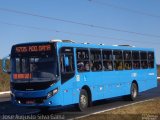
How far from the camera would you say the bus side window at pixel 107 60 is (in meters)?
21.2

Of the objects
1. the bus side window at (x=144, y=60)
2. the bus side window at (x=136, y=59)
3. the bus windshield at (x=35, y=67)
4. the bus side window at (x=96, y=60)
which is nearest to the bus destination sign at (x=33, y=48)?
the bus windshield at (x=35, y=67)

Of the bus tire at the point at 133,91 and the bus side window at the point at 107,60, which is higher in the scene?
the bus side window at the point at 107,60

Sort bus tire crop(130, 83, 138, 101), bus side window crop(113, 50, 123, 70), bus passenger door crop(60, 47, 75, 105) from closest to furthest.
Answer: bus passenger door crop(60, 47, 75, 105) → bus side window crop(113, 50, 123, 70) → bus tire crop(130, 83, 138, 101)

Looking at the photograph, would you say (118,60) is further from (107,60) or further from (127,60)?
(107,60)

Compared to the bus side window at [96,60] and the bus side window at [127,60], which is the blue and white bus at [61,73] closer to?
the bus side window at [96,60]

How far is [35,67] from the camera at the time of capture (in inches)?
679

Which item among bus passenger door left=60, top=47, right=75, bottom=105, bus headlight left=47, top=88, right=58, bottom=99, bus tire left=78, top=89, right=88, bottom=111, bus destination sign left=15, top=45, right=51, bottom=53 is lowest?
bus tire left=78, top=89, right=88, bottom=111

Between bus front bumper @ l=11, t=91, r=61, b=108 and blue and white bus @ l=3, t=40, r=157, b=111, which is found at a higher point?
blue and white bus @ l=3, t=40, r=157, b=111

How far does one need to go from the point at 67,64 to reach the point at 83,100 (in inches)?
→ 85.5

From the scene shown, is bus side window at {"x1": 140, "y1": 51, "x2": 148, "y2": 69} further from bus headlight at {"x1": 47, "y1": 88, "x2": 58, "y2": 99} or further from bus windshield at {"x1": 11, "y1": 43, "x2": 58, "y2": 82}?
bus headlight at {"x1": 47, "y1": 88, "x2": 58, "y2": 99}

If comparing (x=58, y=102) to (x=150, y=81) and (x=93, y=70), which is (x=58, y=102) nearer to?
(x=93, y=70)

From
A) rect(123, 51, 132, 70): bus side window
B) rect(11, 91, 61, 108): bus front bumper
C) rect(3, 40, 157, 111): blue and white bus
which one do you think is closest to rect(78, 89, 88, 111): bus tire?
rect(3, 40, 157, 111): blue and white bus

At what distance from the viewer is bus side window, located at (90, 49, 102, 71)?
20.0 meters

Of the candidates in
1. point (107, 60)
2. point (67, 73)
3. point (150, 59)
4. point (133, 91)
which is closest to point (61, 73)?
point (67, 73)
